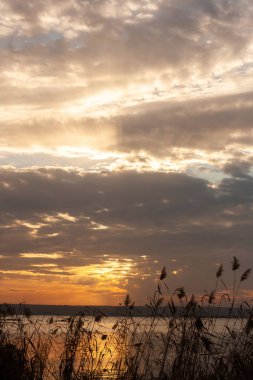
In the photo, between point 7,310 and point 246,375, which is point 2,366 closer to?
point 7,310

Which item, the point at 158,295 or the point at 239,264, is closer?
the point at 239,264

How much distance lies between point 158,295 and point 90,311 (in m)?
3.79

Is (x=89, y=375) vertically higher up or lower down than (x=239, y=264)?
lower down

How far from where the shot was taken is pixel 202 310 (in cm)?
1228

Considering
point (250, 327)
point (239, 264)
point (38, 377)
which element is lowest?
point (38, 377)

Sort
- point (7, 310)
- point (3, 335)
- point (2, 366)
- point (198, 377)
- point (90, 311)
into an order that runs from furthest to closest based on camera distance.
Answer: point (90, 311) < point (7, 310) < point (3, 335) < point (198, 377) < point (2, 366)

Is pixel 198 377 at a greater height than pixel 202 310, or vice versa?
pixel 202 310

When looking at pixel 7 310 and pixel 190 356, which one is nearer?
pixel 190 356

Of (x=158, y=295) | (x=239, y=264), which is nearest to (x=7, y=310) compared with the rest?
(x=158, y=295)

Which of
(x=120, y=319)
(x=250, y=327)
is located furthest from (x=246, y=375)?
(x=120, y=319)

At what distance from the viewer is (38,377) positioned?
11023 mm

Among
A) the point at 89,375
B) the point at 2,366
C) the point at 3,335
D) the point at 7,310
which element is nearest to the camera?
the point at 2,366

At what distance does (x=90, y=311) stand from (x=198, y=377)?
4.84m

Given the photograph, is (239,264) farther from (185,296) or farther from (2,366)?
(2,366)
